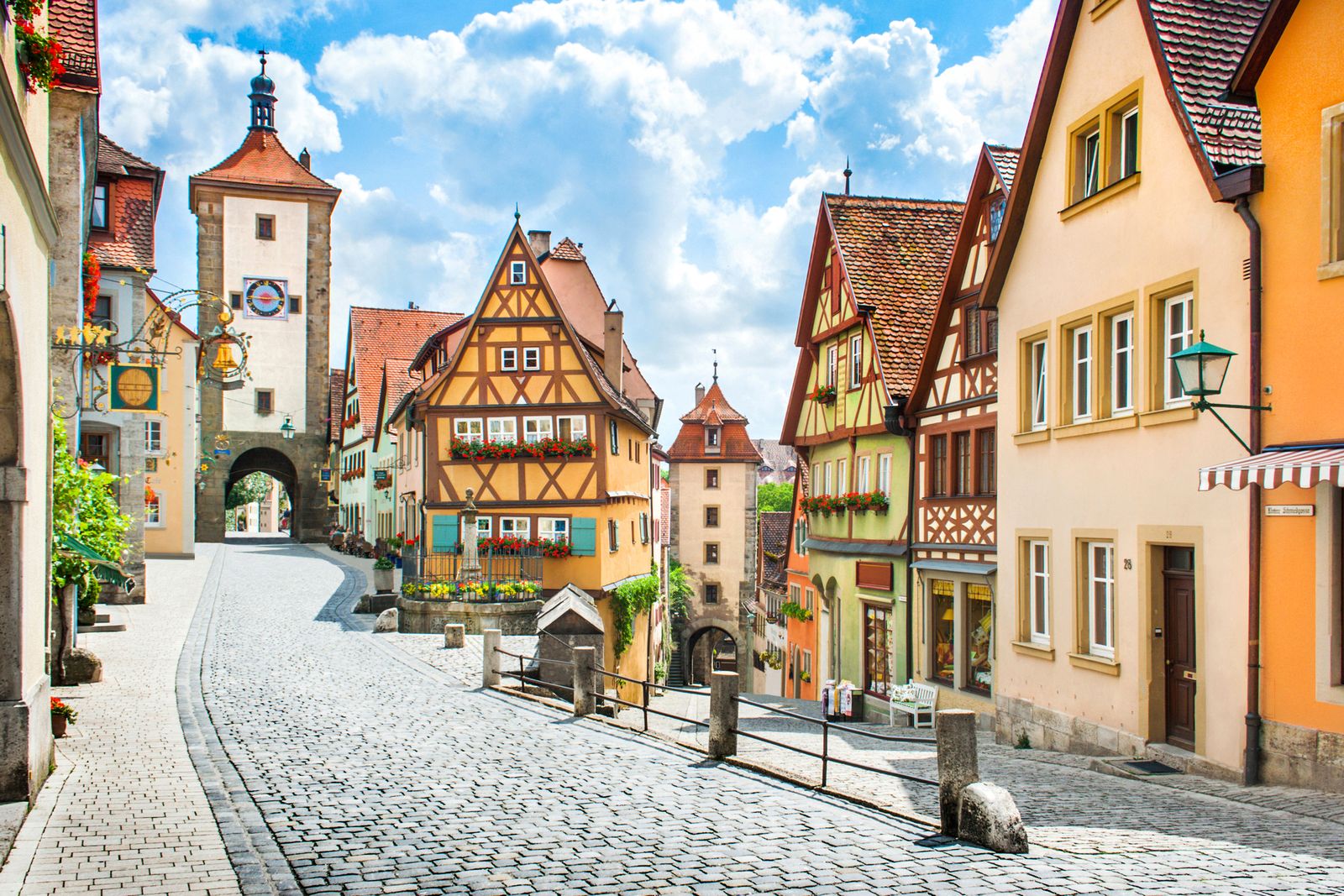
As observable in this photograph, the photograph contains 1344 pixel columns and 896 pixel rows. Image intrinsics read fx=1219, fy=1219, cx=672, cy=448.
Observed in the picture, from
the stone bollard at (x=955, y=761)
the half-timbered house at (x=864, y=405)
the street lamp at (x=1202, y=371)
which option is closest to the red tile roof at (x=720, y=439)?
the half-timbered house at (x=864, y=405)

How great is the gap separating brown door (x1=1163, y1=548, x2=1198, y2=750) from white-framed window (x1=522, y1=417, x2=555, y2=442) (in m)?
19.7

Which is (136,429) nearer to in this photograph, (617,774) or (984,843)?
(617,774)

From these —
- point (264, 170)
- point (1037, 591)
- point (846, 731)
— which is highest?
point (264, 170)

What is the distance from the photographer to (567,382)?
100.0ft

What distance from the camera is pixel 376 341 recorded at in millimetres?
51406

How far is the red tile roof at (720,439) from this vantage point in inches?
2339

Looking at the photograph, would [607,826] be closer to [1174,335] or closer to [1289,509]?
[1289,509]

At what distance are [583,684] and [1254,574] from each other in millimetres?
7594

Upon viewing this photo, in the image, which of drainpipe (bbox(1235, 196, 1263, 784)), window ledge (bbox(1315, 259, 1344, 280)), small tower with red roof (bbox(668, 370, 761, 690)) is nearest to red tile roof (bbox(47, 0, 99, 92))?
drainpipe (bbox(1235, 196, 1263, 784))

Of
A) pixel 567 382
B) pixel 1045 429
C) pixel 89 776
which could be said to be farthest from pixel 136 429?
pixel 1045 429

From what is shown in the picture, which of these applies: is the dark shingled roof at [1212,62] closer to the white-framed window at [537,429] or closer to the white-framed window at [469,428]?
the white-framed window at [537,429]

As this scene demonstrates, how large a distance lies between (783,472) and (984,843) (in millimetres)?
130811

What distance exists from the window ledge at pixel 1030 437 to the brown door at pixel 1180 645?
2.93 meters

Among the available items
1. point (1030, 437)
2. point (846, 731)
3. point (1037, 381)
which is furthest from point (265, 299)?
point (846, 731)
